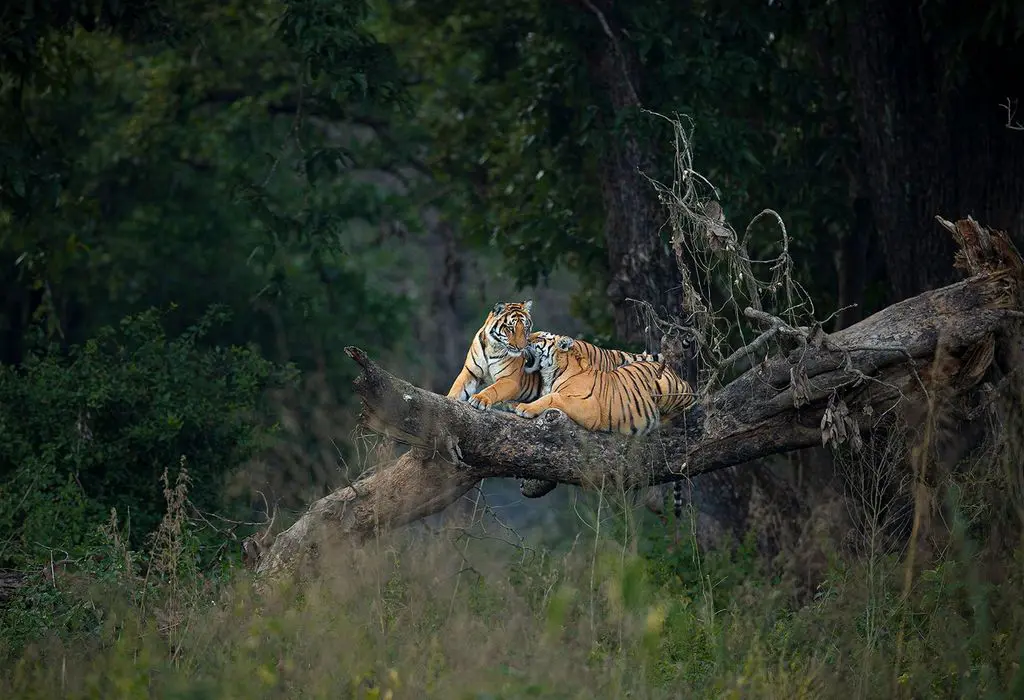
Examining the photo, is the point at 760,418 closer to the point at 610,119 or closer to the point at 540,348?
the point at 540,348

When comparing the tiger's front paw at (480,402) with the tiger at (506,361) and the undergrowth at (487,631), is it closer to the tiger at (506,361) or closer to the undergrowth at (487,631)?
the tiger at (506,361)

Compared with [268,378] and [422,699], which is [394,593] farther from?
[268,378]

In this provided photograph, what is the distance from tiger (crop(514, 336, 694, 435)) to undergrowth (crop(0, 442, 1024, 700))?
80cm

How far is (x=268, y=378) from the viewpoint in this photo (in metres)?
11.3

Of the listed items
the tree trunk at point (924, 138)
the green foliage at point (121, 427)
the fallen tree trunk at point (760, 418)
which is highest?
the tree trunk at point (924, 138)

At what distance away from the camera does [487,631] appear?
6184mm

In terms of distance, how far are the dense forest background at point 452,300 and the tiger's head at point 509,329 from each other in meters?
1.00

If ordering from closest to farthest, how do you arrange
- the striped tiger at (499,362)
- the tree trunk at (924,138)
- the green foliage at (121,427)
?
the striped tiger at (499,362), the green foliage at (121,427), the tree trunk at (924,138)

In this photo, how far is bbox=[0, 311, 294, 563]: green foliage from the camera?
30.5ft

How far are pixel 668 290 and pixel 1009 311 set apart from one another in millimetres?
3248

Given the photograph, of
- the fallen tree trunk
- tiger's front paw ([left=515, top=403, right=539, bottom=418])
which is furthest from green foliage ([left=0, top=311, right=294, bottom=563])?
tiger's front paw ([left=515, top=403, right=539, bottom=418])

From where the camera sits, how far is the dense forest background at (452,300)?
6.23 meters

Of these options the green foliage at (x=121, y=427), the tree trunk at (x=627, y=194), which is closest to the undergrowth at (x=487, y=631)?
the green foliage at (x=121, y=427)

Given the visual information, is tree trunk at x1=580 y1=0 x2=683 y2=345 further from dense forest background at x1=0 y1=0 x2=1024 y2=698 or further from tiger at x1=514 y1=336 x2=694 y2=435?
tiger at x1=514 y1=336 x2=694 y2=435
